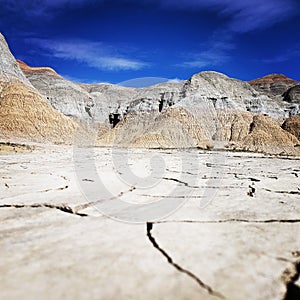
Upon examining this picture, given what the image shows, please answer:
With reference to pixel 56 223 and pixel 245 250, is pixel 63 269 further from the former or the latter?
pixel 245 250

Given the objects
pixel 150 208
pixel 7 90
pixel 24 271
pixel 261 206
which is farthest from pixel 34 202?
pixel 7 90

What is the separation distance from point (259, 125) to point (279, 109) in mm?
11643

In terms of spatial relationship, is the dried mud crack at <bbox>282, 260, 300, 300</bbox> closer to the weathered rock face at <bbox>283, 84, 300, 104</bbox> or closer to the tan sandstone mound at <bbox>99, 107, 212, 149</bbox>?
the tan sandstone mound at <bbox>99, 107, 212, 149</bbox>

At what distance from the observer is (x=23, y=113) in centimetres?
2581

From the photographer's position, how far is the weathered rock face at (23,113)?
966 inches

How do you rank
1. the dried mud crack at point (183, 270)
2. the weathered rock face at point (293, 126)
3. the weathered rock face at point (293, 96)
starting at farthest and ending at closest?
the weathered rock face at point (293, 96) < the weathered rock face at point (293, 126) < the dried mud crack at point (183, 270)

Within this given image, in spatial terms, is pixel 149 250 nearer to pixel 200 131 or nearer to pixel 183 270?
pixel 183 270

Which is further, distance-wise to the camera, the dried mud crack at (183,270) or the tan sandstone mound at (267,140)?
the tan sandstone mound at (267,140)

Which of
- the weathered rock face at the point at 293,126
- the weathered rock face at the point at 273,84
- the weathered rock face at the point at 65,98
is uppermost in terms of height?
the weathered rock face at the point at 273,84

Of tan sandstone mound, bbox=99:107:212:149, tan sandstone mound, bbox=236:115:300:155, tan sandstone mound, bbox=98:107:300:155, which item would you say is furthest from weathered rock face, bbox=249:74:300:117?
tan sandstone mound, bbox=99:107:212:149

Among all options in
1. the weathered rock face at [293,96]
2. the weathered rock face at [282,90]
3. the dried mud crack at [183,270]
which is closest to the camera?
the dried mud crack at [183,270]

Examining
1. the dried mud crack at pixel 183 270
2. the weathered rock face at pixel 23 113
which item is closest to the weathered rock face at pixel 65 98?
the weathered rock face at pixel 23 113

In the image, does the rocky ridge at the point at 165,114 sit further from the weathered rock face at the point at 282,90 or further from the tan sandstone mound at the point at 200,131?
the weathered rock face at the point at 282,90

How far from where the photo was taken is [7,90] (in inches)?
1049
